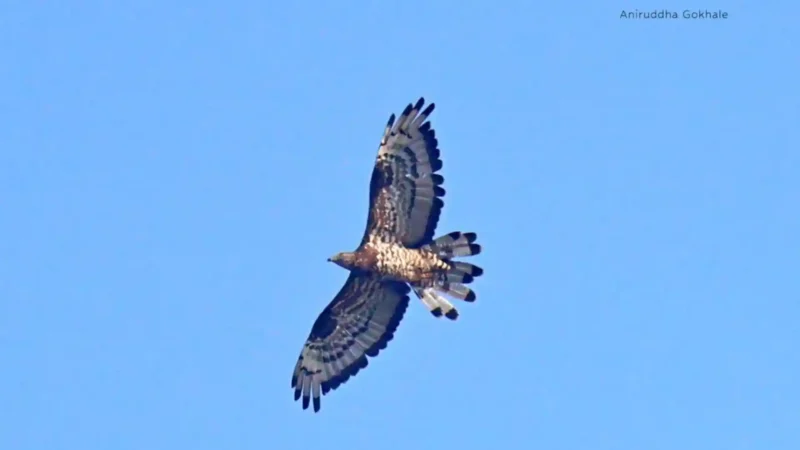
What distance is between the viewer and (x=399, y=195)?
18.2 metres

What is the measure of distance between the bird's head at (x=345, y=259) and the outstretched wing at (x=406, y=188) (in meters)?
0.30

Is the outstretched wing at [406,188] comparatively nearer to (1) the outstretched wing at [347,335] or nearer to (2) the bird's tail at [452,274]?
(2) the bird's tail at [452,274]

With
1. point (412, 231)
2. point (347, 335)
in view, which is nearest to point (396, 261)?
point (412, 231)

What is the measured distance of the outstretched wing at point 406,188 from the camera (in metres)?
18.2

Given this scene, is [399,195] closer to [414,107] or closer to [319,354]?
[414,107]

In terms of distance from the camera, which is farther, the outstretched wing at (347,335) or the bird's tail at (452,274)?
the outstretched wing at (347,335)

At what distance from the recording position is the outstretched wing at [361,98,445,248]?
18.2 metres

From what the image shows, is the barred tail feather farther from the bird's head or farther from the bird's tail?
the bird's head

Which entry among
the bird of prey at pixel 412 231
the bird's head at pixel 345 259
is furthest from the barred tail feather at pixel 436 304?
the bird's head at pixel 345 259

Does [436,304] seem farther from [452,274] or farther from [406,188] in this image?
[406,188]

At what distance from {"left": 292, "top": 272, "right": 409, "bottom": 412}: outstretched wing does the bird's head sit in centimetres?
56

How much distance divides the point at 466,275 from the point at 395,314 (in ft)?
4.48

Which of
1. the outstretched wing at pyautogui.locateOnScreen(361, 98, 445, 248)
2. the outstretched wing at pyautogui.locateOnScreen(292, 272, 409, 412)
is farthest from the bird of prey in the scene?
the outstretched wing at pyautogui.locateOnScreen(292, 272, 409, 412)

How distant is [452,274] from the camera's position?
18.1m
